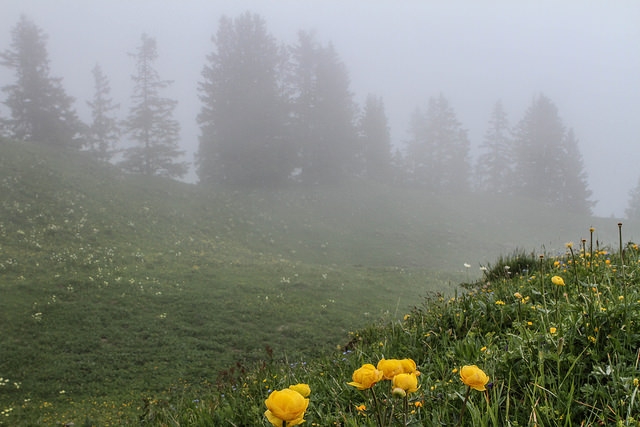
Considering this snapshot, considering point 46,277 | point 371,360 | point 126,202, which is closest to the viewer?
point 371,360

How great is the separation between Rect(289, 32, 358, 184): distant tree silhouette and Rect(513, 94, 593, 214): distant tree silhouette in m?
25.7

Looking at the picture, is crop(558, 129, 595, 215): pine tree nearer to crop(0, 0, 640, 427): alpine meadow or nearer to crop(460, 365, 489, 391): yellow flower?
crop(0, 0, 640, 427): alpine meadow

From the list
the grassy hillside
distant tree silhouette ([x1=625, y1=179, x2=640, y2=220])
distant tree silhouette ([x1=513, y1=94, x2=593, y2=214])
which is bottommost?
the grassy hillside

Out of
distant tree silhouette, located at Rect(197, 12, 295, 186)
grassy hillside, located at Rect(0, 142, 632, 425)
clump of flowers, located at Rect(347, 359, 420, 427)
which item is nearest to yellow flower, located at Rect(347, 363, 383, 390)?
clump of flowers, located at Rect(347, 359, 420, 427)

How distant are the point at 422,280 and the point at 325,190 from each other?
21.7 m

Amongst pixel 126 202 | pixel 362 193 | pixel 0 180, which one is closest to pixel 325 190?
pixel 362 193

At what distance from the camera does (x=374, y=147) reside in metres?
48.8

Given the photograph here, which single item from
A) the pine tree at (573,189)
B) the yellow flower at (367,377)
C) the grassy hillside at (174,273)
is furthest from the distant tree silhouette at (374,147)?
the yellow flower at (367,377)

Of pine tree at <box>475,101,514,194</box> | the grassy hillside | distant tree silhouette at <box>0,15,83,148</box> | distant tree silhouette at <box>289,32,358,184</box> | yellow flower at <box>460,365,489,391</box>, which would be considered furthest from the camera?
pine tree at <box>475,101,514,194</box>

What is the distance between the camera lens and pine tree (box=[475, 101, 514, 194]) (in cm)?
5503

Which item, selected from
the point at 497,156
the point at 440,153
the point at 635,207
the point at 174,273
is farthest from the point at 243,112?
the point at 635,207

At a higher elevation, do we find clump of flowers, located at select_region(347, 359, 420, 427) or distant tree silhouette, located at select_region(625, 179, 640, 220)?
distant tree silhouette, located at select_region(625, 179, 640, 220)

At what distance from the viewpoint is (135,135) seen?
3900 cm

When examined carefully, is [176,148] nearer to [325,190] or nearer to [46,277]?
[325,190]
